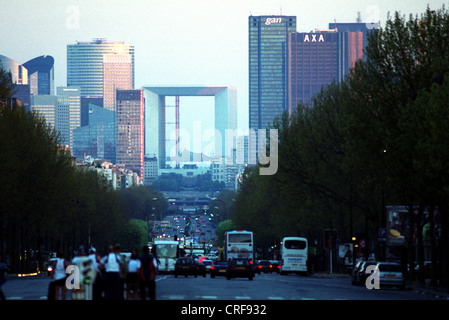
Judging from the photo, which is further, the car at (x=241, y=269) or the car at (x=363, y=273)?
the car at (x=241, y=269)

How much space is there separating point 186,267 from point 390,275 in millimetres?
30472

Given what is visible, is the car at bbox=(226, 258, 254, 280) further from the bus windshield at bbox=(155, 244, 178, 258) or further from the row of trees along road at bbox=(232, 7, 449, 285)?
the bus windshield at bbox=(155, 244, 178, 258)

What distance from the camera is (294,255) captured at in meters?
97.1

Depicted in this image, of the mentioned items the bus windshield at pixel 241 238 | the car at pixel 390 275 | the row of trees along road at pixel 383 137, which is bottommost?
the bus windshield at pixel 241 238

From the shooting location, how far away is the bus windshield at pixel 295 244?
9634 cm

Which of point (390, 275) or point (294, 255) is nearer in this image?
point (390, 275)

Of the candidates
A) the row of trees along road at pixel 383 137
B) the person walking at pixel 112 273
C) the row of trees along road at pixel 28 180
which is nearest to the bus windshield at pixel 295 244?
the row of trees along road at pixel 383 137

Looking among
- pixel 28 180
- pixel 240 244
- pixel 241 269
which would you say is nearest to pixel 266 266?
pixel 240 244

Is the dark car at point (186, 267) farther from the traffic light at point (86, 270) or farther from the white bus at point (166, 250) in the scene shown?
the traffic light at point (86, 270)

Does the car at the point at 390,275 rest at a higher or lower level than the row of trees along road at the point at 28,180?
lower

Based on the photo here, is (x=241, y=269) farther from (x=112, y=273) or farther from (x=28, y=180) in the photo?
(x=112, y=273)

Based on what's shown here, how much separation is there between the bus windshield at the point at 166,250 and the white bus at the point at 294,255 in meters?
12.8

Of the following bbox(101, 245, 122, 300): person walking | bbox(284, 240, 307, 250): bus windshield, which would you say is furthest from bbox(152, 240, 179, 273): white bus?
bbox(101, 245, 122, 300): person walking

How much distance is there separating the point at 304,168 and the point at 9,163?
22946 mm
